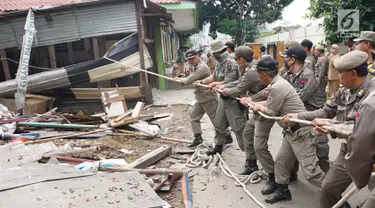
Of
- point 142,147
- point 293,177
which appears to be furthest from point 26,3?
point 293,177

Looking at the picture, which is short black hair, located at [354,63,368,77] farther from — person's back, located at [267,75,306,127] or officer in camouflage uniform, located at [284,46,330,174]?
officer in camouflage uniform, located at [284,46,330,174]

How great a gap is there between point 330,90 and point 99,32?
7019mm

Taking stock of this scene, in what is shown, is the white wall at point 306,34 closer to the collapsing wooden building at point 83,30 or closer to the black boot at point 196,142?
the collapsing wooden building at point 83,30

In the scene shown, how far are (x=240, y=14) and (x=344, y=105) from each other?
23284 mm

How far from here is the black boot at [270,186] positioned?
3.79 m

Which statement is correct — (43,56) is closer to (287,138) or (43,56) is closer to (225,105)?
(225,105)

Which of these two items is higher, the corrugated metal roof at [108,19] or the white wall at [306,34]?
the corrugated metal roof at [108,19]

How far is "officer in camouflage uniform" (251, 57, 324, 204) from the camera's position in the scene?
10.4ft

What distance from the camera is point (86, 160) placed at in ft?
14.9

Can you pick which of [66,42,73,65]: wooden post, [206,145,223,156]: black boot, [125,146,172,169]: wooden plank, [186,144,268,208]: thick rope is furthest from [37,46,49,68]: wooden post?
[206,145,223,156]: black boot

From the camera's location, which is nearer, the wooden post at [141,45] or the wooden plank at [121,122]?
the wooden plank at [121,122]

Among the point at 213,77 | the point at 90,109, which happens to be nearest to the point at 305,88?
the point at 213,77

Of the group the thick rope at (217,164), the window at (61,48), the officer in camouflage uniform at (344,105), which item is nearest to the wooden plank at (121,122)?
the thick rope at (217,164)

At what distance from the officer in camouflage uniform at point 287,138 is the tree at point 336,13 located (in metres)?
3.58
